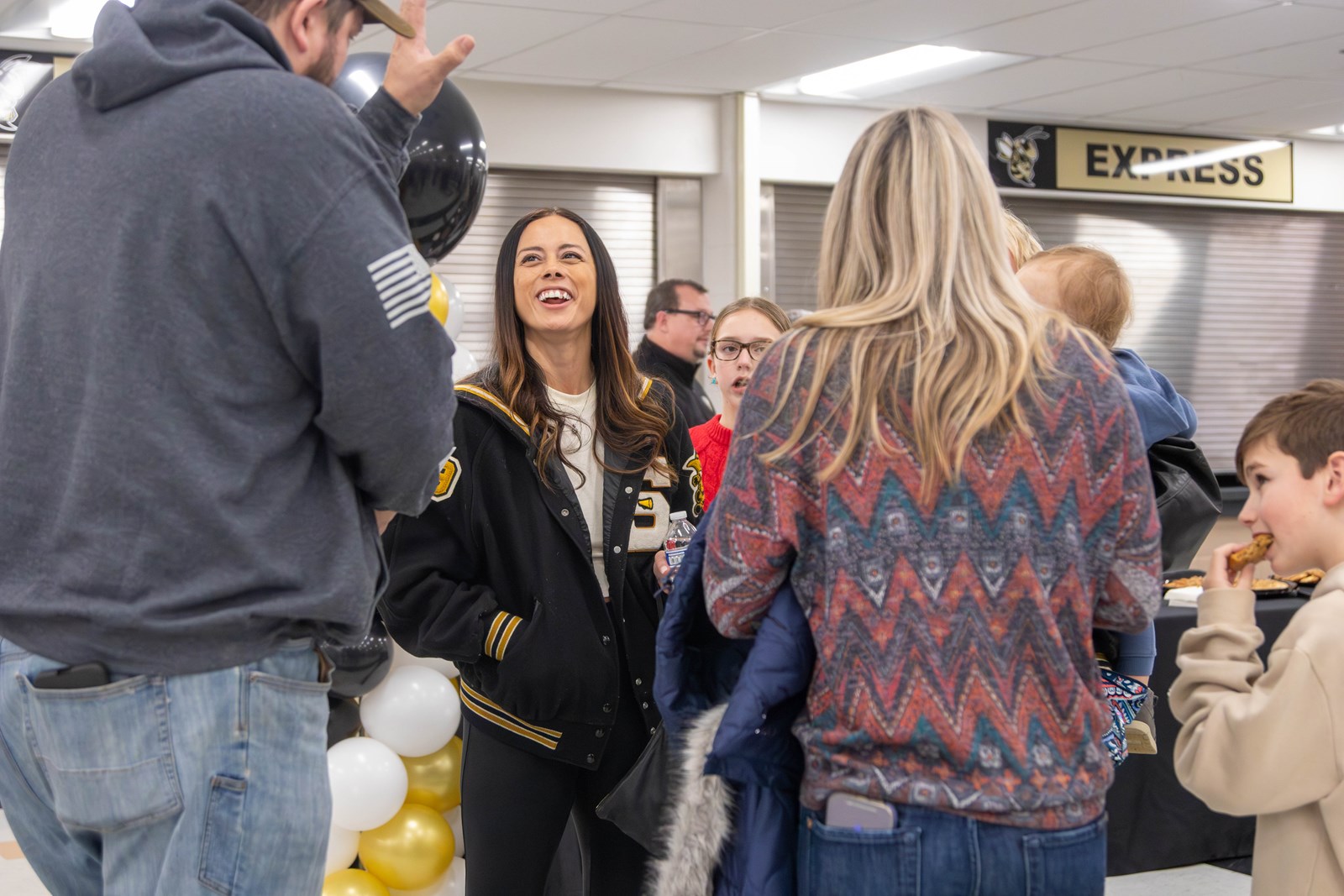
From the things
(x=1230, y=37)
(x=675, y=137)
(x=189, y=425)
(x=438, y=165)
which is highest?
(x=1230, y=37)

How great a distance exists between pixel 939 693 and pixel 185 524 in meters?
0.75

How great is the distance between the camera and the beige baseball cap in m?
1.33

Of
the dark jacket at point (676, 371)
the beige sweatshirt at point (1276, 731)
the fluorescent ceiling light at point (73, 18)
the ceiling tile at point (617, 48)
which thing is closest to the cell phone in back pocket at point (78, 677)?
the beige sweatshirt at point (1276, 731)

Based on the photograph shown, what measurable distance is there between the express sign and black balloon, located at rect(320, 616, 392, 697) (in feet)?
19.6

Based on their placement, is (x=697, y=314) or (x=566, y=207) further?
(x=566, y=207)

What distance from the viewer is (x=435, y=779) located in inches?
125

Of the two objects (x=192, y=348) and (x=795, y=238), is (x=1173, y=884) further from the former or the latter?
(x=795, y=238)

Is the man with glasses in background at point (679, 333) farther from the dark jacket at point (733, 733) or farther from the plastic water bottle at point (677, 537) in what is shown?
the dark jacket at point (733, 733)

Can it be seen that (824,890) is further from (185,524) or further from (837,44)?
(837,44)

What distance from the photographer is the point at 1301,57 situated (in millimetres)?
6723

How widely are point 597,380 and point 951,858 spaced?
4.12 feet

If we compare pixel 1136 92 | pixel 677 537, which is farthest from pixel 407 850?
pixel 1136 92

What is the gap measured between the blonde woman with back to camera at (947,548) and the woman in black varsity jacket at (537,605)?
2.54 ft

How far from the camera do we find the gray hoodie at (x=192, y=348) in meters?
1.17
